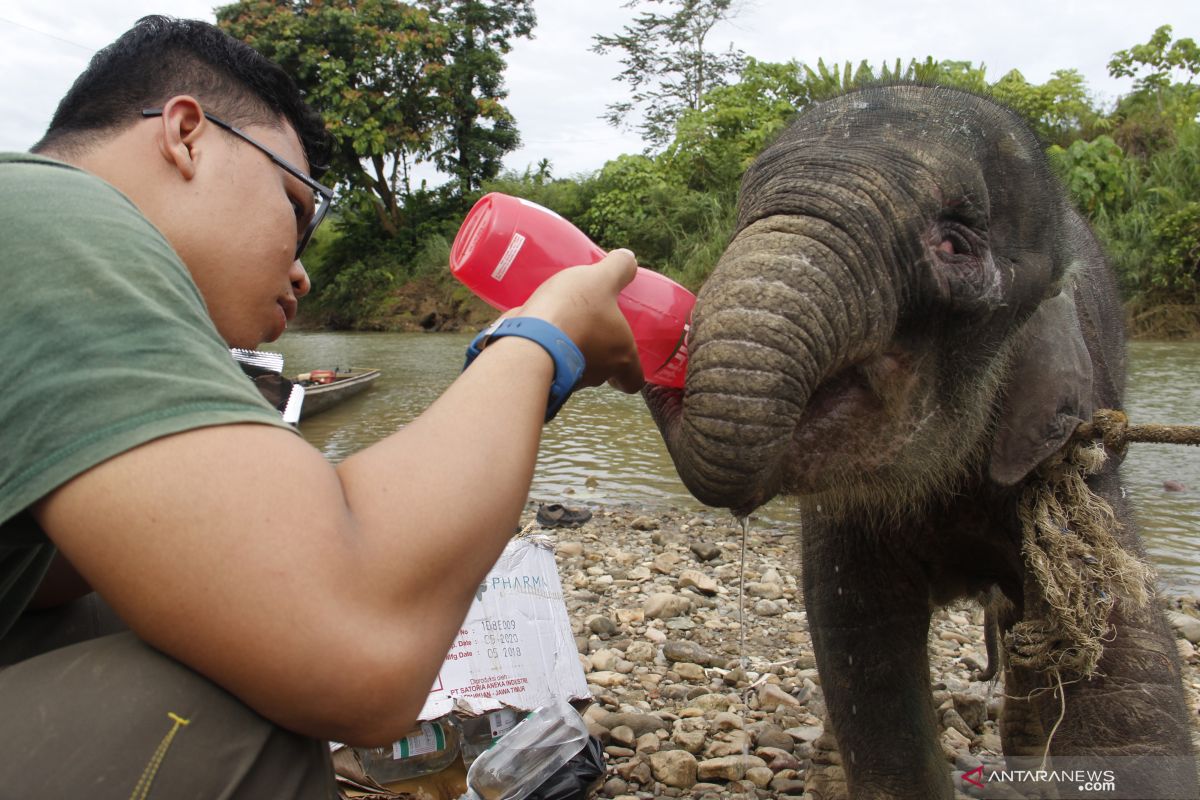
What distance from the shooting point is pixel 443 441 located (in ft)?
4.45

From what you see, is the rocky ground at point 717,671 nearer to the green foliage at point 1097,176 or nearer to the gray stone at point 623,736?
the gray stone at point 623,736

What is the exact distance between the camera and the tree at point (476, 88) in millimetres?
33781

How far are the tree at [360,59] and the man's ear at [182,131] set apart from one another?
100 ft

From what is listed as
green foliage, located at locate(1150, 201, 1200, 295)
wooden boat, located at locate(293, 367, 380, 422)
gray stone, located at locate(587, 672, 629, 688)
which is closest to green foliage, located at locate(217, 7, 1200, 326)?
green foliage, located at locate(1150, 201, 1200, 295)

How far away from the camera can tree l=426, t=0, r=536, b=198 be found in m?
33.8

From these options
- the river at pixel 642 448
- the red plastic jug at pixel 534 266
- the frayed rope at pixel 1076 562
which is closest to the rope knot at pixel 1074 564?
the frayed rope at pixel 1076 562

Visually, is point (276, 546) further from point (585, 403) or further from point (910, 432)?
point (585, 403)

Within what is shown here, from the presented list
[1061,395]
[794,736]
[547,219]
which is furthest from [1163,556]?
[547,219]

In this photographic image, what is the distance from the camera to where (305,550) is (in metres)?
1.19

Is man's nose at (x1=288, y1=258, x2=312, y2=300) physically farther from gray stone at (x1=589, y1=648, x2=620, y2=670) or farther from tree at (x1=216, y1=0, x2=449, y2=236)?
tree at (x1=216, y1=0, x2=449, y2=236)

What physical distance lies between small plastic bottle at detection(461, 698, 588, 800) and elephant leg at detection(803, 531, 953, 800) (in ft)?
2.76

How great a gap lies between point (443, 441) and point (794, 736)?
281cm

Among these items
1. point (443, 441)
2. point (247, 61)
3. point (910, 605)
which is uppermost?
point (247, 61)

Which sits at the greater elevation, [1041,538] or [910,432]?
[910,432]
